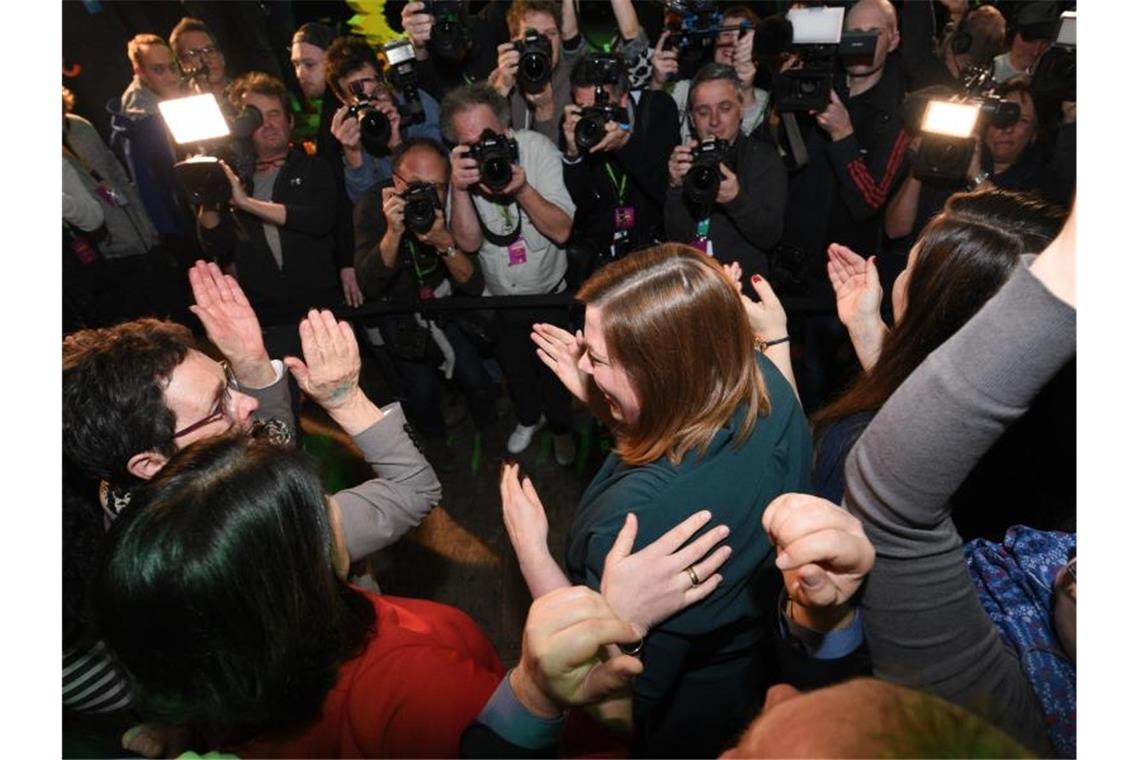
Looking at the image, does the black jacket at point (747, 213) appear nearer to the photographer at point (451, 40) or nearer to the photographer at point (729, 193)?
the photographer at point (729, 193)

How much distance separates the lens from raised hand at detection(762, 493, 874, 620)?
0.86 metres

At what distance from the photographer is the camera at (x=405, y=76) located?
3.36 meters

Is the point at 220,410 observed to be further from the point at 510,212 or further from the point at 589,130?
the point at 589,130

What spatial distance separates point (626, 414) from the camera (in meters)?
1.61

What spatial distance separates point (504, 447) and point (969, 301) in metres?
2.46

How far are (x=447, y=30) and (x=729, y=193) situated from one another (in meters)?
1.63

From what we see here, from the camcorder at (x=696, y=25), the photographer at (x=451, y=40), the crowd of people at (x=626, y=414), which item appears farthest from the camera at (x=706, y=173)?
the photographer at (x=451, y=40)

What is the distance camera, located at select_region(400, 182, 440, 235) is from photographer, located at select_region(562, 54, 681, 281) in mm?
623

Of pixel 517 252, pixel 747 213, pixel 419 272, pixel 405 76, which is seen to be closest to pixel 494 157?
pixel 517 252

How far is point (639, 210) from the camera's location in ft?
10.7

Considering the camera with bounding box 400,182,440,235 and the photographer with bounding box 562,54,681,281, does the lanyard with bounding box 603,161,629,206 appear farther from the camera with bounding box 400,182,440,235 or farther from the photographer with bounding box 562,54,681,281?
the camera with bounding box 400,182,440,235

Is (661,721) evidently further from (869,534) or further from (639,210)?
(639,210)

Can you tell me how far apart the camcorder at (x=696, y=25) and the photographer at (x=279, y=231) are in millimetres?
1739

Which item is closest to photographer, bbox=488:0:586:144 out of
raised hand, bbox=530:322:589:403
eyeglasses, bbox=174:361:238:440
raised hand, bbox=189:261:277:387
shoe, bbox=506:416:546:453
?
shoe, bbox=506:416:546:453
